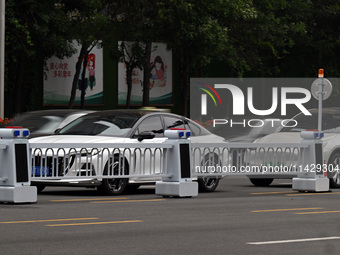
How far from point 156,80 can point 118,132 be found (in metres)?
27.4

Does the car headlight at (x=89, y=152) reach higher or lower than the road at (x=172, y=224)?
higher

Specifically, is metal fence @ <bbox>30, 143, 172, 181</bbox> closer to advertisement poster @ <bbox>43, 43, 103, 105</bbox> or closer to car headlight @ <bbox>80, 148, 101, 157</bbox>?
car headlight @ <bbox>80, 148, 101, 157</bbox>

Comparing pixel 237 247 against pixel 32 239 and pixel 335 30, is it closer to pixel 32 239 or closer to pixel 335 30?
pixel 32 239

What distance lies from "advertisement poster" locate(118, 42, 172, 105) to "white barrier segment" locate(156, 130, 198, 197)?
26455 millimetres

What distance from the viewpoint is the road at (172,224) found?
954 centimetres

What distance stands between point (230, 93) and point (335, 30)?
285 inches

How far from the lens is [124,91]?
43812 mm

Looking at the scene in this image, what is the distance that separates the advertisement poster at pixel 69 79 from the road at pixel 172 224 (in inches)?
943

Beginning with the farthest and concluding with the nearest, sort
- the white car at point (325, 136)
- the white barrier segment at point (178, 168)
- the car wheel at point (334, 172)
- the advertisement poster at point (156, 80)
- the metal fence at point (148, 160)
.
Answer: the advertisement poster at point (156, 80) → the white car at point (325, 136) → the car wheel at point (334, 172) → the white barrier segment at point (178, 168) → the metal fence at point (148, 160)

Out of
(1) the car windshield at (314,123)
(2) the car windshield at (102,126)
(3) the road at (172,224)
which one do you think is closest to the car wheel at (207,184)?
(3) the road at (172,224)

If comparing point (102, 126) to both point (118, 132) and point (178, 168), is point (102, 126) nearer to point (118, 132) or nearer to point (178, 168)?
point (118, 132)

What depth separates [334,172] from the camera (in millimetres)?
19984

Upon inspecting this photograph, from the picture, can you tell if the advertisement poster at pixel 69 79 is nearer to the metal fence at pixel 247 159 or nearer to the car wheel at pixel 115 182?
the metal fence at pixel 247 159

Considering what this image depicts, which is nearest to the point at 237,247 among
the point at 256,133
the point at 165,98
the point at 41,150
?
the point at 41,150
